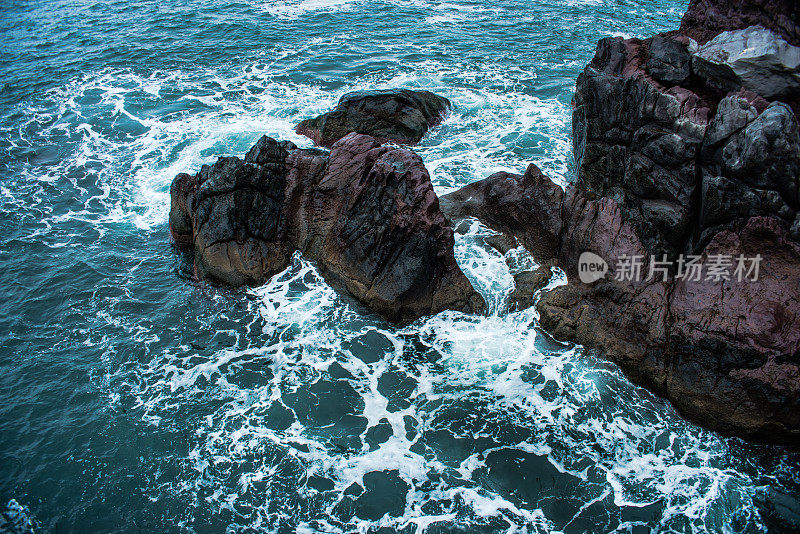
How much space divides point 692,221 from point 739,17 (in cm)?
1166

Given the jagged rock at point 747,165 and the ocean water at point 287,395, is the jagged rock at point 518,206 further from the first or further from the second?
the jagged rock at point 747,165

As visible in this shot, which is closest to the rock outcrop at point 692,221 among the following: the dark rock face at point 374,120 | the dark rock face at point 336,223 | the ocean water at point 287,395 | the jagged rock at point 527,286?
the jagged rock at point 527,286

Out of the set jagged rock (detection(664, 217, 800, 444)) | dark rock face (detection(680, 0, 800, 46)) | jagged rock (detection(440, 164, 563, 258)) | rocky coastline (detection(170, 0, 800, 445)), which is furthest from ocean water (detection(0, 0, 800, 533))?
dark rock face (detection(680, 0, 800, 46))

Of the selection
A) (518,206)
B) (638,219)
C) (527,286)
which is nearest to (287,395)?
(527,286)

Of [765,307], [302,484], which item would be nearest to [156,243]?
[302,484]

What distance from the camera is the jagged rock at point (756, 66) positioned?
758 inches

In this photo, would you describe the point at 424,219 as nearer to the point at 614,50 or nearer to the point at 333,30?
the point at 614,50

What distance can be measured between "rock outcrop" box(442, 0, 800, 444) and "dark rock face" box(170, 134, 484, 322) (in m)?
3.89

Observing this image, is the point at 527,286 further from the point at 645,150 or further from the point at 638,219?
the point at 645,150

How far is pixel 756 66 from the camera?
→ 19.6 meters

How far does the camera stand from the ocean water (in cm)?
1373

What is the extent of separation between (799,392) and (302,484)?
534 inches

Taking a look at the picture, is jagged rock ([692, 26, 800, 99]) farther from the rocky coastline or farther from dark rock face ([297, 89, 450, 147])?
dark rock face ([297, 89, 450, 147])

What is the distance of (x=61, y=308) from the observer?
1977 cm
